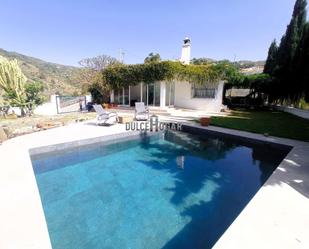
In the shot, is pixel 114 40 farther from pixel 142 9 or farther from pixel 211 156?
pixel 211 156

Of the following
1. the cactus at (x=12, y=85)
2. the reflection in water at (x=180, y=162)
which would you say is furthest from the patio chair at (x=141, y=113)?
the cactus at (x=12, y=85)

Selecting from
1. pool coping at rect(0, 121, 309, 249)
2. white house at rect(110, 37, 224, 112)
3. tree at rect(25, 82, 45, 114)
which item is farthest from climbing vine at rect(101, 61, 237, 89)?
pool coping at rect(0, 121, 309, 249)

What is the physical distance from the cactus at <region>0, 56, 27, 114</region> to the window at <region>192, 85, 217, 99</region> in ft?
47.8

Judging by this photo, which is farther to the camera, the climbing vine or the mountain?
the mountain

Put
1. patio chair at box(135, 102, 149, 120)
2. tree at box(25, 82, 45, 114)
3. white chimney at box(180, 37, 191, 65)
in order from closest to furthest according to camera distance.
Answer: patio chair at box(135, 102, 149, 120), tree at box(25, 82, 45, 114), white chimney at box(180, 37, 191, 65)

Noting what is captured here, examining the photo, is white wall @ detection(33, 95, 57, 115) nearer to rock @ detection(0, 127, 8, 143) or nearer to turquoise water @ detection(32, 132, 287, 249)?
rock @ detection(0, 127, 8, 143)

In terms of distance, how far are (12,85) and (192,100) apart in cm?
1522

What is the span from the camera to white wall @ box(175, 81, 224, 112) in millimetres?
16812

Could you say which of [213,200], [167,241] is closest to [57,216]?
[167,241]

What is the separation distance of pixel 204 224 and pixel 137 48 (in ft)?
95.6

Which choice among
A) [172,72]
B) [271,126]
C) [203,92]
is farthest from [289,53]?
[271,126]

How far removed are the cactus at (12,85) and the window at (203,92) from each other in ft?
47.8

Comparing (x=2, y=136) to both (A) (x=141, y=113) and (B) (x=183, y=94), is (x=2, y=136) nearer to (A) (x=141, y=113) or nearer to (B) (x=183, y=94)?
(A) (x=141, y=113)

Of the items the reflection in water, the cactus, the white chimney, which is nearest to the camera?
the reflection in water
